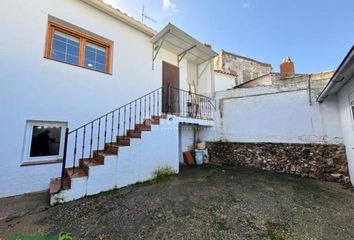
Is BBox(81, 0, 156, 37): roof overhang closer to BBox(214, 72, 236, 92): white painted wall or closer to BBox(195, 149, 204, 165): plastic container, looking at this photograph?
BBox(214, 72, 236, 92): white painted wall

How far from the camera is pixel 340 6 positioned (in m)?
5.58

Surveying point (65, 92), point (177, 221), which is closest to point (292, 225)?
point (177, 221)

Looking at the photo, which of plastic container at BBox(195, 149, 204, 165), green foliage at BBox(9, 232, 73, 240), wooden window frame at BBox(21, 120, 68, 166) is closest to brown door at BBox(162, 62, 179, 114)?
plastic container at BBox(195, 149, 204, 165)

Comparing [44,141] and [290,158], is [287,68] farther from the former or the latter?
[44,141]

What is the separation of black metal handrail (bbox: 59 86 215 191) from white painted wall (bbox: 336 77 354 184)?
429 centimetres

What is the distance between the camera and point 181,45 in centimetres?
→ 688

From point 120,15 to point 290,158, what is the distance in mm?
7555

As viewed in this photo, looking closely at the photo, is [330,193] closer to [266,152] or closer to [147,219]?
[266,152]

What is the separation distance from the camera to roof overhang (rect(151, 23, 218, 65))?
19.6 feet

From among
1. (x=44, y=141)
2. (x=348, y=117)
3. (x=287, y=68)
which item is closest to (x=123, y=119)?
(x=44, y=141)

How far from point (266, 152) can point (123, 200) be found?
17.4 ft

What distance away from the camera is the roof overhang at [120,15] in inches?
199

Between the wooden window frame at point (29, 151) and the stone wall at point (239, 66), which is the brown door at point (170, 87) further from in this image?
the stone wall at point (239, 66)

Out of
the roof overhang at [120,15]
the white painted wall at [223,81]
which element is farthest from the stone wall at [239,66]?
the roof overhang at [120,15]
